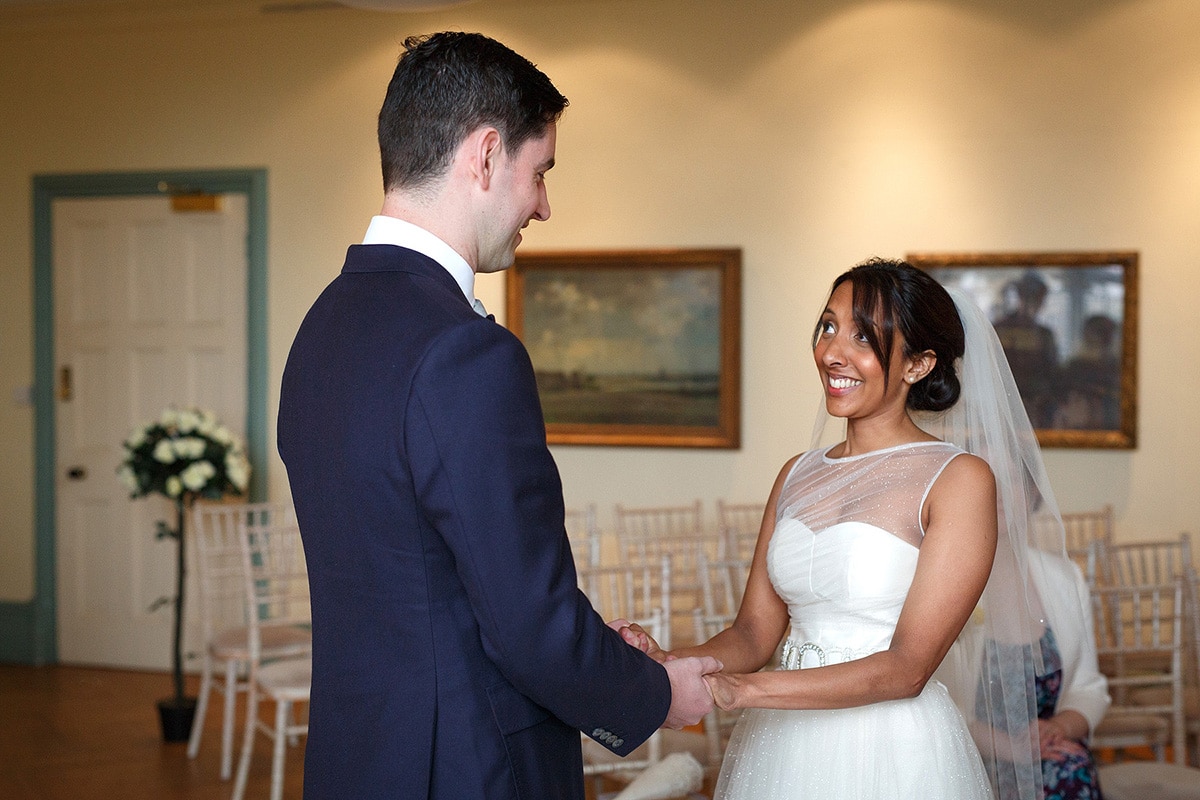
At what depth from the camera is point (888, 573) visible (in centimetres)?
220

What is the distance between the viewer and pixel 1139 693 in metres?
4.33

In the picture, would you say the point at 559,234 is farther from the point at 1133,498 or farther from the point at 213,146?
the point at 1133,498

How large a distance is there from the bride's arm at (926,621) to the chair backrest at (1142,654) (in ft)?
5.80

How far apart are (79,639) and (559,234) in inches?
139

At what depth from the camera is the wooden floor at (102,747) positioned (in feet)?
15.4

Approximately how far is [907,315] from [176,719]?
4273 millimetres

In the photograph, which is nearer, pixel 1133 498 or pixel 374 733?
pixel 374 733

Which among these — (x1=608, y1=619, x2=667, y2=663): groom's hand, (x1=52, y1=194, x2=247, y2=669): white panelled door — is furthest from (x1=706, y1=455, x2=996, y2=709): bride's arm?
(x1=52, y1=194, x2=247, y2=669): white panelled door

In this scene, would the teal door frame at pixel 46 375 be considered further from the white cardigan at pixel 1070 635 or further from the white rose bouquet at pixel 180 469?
the white cardigan at pixel 1070 635

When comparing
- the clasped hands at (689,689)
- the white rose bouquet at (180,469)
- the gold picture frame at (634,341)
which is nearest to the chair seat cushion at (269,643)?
the white rose bouquet at (180,469)

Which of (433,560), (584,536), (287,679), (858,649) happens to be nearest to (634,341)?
(584,536)

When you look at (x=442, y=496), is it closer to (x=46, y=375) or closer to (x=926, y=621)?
(x=926, y=621)

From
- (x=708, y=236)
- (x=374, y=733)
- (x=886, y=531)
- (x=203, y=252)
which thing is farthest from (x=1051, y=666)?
(x=203, y=252)

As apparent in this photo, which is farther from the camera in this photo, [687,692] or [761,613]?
[761,613]
